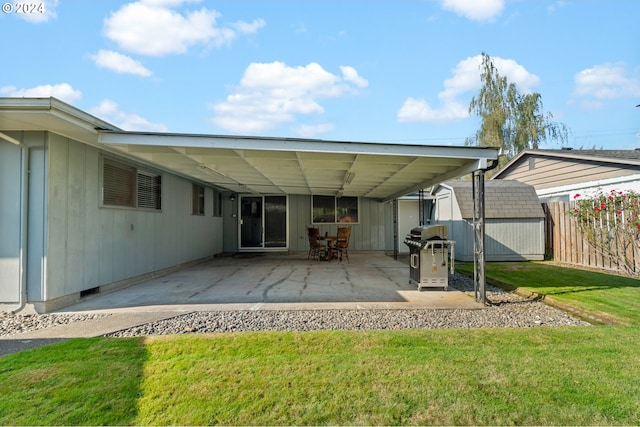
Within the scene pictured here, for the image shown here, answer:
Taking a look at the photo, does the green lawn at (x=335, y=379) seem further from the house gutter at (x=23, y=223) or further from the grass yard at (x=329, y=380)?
the house gutter at (x=23, y=223)

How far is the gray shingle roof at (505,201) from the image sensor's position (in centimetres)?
892

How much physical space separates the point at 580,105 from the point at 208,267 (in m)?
22.1

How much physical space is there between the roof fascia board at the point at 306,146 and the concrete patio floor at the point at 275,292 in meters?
2.13

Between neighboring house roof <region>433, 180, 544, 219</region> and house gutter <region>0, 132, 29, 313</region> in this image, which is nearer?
house gutter <region>0, 132, 29, 313</region>

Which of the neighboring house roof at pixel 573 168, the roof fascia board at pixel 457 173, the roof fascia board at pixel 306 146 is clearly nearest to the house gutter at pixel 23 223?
the roof fascia board at pixel 306 146

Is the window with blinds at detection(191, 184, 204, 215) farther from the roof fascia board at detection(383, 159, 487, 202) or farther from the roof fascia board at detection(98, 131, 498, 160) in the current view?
the roof fascia board at detection(383, 159, 487, 202)

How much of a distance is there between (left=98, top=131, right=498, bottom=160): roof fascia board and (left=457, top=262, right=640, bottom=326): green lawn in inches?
89.2

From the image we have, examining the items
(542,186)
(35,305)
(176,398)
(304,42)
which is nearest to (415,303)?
(176,398)

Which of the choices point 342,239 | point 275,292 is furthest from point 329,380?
point 342,239

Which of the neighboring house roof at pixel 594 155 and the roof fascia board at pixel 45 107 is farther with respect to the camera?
the neighboring house roof at pixel 594 155

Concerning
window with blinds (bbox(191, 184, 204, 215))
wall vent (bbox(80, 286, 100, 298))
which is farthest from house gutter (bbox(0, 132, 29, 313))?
window with blinds (bbox(191, 184, 204, 215))

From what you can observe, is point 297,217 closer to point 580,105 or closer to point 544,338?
point 544,338

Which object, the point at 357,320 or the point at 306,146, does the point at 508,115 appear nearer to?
the point at 306,146

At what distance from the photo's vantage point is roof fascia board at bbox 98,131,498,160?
4398 mm
